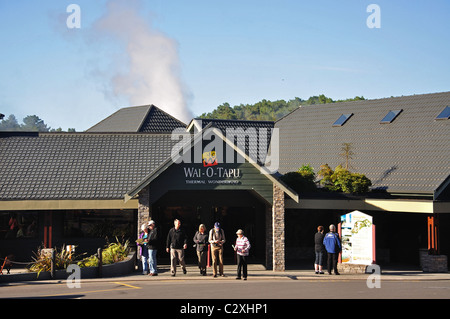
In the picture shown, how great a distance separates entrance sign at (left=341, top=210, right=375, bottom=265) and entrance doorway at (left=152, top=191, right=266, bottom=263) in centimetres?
394

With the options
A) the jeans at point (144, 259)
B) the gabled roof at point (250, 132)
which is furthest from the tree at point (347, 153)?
the jeans at point (144, 259)

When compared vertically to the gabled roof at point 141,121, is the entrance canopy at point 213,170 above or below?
below

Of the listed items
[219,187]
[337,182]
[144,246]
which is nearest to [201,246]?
[144,246]

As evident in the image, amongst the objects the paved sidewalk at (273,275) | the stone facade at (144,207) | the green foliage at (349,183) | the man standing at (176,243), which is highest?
the green foliage at (349,183)

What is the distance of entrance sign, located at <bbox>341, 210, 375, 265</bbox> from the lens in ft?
69.4

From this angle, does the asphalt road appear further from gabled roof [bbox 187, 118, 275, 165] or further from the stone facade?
gabled roof [bbox 187, 118, 275, 165]

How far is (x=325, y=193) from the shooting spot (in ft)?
78.4

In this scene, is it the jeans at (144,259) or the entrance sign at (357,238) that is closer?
the jeans at (144,259)

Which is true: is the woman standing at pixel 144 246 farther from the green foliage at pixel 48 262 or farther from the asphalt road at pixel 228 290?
the green foliage at pixel 48 262

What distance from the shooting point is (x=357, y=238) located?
2156 cm

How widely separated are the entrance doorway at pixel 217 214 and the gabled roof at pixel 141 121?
13.1 m

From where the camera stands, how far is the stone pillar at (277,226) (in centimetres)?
2155

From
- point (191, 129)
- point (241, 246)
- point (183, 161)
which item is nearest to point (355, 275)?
point (241, 246)
